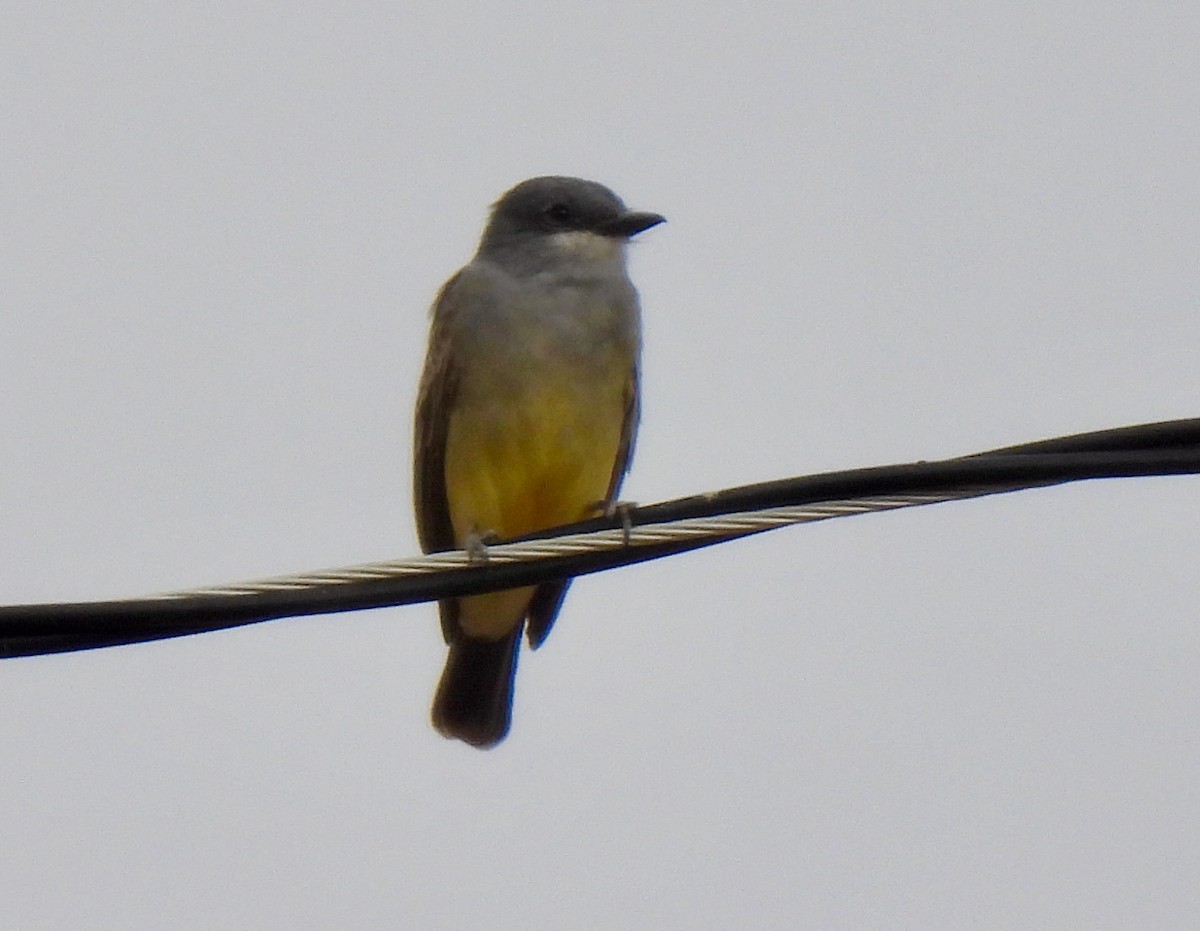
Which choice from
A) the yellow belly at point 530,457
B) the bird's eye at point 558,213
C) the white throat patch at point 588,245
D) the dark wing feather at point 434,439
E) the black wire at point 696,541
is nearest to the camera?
the black wire at point 696,541

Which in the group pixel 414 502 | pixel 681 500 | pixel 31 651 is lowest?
pixel 31 651

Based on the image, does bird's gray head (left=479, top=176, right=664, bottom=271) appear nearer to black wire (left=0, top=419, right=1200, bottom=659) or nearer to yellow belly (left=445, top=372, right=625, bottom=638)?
yellow belly (left=445, top=372, right=625, bottom=638)

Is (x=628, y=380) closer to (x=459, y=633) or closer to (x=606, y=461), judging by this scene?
(x=606, y=461)

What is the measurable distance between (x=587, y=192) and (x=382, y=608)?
4175 millimetres

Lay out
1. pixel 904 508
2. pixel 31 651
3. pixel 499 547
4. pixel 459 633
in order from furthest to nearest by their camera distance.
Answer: pixel 459 633 < pixel 499 547 < pixel 904 508 < pixel 31 651

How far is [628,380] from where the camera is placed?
7.26 m

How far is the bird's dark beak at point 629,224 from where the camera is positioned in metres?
7.62

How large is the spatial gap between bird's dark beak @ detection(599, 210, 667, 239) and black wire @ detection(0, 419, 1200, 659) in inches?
146

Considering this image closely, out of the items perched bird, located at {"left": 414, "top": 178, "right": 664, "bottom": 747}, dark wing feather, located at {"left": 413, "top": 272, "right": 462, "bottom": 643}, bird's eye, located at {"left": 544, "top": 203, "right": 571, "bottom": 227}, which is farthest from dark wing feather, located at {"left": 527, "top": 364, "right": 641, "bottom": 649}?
bird's eye, located at {"left": 544, "top": 203, "right": 571, "bottom": 227}

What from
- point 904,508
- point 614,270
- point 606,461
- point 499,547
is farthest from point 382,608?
point 614,270

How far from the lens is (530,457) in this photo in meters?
Answer: 6.86

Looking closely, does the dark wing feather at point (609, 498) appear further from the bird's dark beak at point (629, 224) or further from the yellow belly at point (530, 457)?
the bird's dark beak at point (629, 224)

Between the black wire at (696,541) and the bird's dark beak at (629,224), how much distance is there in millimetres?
3697

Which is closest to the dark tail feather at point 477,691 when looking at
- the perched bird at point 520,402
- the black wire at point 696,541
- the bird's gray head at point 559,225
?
the perched bird at point 520,402
